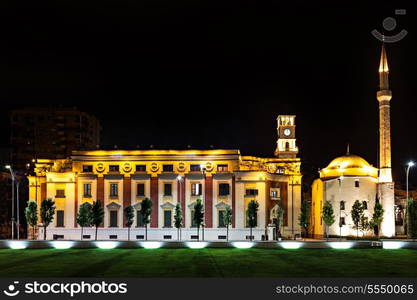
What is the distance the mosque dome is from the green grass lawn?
89.3ft

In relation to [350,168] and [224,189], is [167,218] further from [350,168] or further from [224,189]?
[350,168]

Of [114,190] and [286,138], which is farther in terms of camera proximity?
[286,138]

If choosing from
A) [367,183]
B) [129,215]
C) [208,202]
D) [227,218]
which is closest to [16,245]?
[129,215]

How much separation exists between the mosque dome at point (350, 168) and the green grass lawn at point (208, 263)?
27208 millimetres

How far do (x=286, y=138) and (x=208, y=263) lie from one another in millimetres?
50370

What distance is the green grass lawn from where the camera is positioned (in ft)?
119

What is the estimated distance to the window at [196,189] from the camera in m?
79.8

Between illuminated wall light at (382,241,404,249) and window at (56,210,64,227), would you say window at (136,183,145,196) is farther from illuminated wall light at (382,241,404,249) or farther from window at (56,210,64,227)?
illuminated wall light at (382,241,404,249)

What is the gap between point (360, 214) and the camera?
75.8 m

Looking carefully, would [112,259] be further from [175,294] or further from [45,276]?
[175,294]

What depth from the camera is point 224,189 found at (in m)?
79.4

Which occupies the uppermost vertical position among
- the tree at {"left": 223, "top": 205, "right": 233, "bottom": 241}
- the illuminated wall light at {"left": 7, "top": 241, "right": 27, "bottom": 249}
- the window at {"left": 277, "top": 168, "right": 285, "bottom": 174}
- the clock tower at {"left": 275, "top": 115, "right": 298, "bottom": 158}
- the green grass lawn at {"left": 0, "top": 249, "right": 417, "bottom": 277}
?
the clock tower at {"left": 275, "top": 115, "right": 298, "bottom": 158}

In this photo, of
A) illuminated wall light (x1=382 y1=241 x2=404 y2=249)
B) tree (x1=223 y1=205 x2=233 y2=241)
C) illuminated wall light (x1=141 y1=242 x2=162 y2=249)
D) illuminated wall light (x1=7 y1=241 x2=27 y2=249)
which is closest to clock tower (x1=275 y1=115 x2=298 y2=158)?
tree (x1=223 y1=205 x2=233 y2=241)

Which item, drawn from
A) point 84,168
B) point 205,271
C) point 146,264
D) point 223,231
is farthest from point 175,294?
point 84,168
